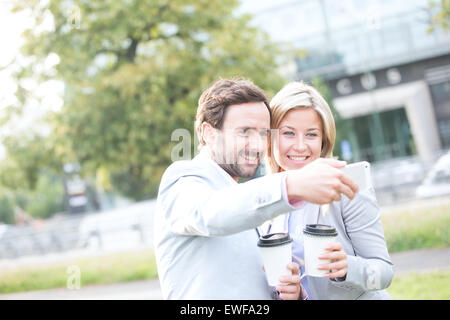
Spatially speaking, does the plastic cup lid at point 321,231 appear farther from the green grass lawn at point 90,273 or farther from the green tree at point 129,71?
the green tree at point 129,71

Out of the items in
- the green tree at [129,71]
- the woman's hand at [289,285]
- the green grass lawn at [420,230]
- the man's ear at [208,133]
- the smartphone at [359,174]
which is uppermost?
the green tree at [129,71]

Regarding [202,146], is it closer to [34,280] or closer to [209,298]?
[209,298]

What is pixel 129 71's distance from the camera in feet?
36.3

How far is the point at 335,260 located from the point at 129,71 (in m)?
10.2

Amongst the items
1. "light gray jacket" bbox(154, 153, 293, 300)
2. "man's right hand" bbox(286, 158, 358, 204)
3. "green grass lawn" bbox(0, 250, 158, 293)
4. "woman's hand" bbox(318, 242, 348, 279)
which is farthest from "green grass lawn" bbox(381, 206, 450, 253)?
"man's right hand" bbox(286, 158, 358, 204)

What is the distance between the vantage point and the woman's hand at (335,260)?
145 cm

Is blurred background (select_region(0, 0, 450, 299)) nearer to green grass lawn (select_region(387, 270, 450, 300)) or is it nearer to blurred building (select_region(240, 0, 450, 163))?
green grass lawn (select_region(387, 270, 450, 300))

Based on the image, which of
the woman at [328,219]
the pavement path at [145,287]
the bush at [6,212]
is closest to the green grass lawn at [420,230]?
the pavement path at [145,287]

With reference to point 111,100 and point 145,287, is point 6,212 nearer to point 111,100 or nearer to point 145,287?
point 111,100

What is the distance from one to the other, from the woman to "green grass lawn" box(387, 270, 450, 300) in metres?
3.36

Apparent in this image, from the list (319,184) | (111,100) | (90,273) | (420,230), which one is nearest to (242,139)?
(319,184)

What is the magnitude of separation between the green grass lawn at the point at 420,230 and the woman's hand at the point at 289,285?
6.39 m
